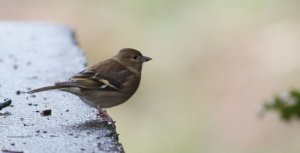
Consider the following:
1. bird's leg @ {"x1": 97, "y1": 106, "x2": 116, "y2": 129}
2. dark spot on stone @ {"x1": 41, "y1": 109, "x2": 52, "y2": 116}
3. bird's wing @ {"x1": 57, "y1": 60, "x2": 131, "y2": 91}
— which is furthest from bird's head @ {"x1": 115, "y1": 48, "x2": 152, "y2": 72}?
dark spot on stone @ {"x1": 41, "y1": 109, "x2": 52, "y2": 116}

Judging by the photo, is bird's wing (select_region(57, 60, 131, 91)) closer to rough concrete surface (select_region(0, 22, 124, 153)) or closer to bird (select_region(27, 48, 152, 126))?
bird (select_region(27, 48, 152, 126))

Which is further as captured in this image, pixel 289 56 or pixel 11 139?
pixel 289 56

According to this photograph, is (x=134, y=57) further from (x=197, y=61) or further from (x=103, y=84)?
(x=197, y=61)

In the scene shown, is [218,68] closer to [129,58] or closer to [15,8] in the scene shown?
[15,8]

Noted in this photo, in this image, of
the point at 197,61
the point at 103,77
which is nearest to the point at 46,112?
the point at 103,77

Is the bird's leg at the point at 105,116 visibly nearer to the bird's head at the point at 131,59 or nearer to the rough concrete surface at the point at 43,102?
the rough concrete surface at the point at 43,102

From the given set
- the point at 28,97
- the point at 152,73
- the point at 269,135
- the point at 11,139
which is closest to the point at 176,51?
the point at 152,73

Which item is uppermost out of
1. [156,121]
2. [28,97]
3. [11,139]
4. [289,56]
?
[289,56]

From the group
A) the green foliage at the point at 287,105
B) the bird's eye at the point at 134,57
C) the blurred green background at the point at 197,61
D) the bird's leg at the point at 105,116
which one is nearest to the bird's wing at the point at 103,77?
the bird's leg at the point at 105,116
